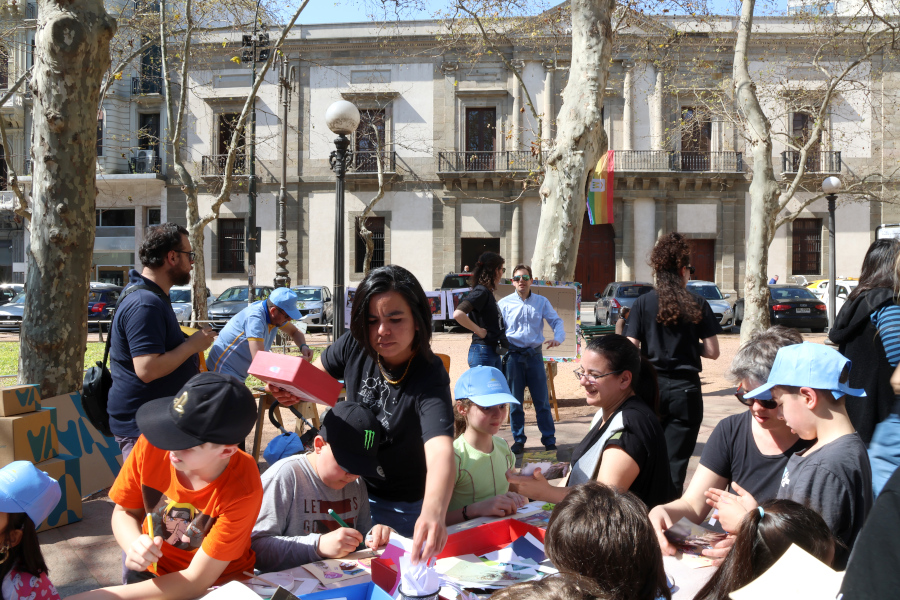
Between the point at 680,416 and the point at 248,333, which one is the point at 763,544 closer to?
the point at 680,416

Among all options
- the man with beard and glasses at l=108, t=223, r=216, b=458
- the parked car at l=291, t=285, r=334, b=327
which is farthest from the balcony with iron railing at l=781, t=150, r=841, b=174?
the man with beard and glasses at l=108, t=223, r=216, b=458

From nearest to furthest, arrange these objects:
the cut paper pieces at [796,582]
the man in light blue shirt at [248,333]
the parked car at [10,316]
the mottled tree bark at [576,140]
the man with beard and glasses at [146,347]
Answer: the cut paper pieces at [796,582], the man with beard and glasses at [146,347], the man in light blue shirt at [248,333], the mottled tree bark at [576,140], the parked car at [10,316]

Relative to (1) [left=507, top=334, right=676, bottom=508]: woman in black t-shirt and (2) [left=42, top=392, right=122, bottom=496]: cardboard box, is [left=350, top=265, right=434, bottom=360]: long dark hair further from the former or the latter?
(2) [left=42, top=392, right=122, bottom=496]: cardboard box

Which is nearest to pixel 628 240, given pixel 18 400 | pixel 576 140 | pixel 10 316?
pixel 576 140

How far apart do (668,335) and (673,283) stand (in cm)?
35

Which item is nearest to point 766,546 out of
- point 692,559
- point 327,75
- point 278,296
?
point 692,559

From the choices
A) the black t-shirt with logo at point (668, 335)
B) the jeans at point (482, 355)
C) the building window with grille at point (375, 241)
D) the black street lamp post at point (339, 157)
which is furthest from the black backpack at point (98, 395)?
the building window with grille at point (375, 241)

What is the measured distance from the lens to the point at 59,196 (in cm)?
554

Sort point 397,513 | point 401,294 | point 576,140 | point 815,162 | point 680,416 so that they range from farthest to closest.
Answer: point 815,162 < point 576,140 < point 680,416 < point 397,513 < point 401,294

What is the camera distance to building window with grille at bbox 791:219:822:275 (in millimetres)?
27938

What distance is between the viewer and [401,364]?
2.58m

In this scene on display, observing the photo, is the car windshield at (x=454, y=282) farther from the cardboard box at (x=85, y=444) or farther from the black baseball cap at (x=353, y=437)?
the black baseball cap at (x=353, y=437)

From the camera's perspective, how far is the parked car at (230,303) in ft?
65.2

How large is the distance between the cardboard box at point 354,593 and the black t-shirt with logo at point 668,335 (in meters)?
2.81
